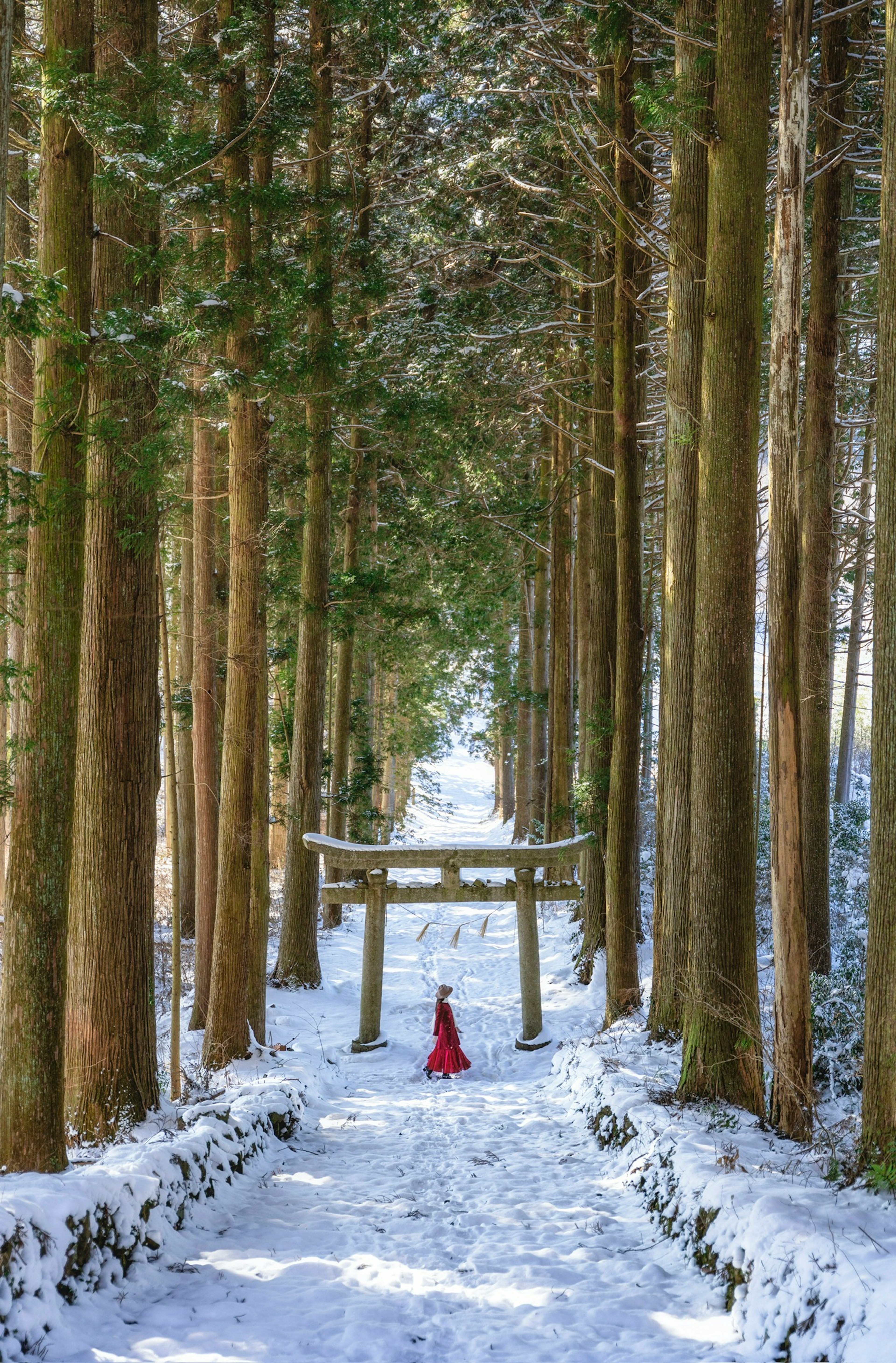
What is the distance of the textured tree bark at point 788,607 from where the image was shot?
6.34 m

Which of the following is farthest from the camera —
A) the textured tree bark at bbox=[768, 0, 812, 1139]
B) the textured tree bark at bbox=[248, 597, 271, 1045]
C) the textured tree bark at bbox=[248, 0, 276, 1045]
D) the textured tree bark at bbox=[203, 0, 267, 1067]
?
the textured tree bark at bbox=[248, 597, 271, 1045]

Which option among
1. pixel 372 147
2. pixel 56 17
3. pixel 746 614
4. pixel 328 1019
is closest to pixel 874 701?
pixel 746 614

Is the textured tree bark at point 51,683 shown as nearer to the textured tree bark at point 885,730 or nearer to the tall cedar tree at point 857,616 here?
the textured tree bark at point 885,730

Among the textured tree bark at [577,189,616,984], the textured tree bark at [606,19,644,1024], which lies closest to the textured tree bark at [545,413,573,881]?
the textured tree bark at [577,189,616,984]

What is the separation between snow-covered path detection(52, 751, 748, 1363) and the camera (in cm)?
463

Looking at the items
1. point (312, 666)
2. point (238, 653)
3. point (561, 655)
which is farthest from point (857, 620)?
point (238, 653)

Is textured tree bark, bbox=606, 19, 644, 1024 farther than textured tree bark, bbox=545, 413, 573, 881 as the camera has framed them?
No

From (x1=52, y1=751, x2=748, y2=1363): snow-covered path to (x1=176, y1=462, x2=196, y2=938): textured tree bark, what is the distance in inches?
230

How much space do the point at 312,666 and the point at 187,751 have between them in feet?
11.7

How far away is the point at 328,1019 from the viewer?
12.8 metres

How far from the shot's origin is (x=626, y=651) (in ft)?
35.5

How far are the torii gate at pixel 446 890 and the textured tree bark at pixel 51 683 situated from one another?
639cm

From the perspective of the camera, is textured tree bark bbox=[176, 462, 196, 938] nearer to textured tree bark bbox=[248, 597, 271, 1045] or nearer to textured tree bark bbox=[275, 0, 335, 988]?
textured tree bark bbox=[275, 0, 335, 988]

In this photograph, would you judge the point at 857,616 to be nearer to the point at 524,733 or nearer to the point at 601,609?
the point at 524,733
